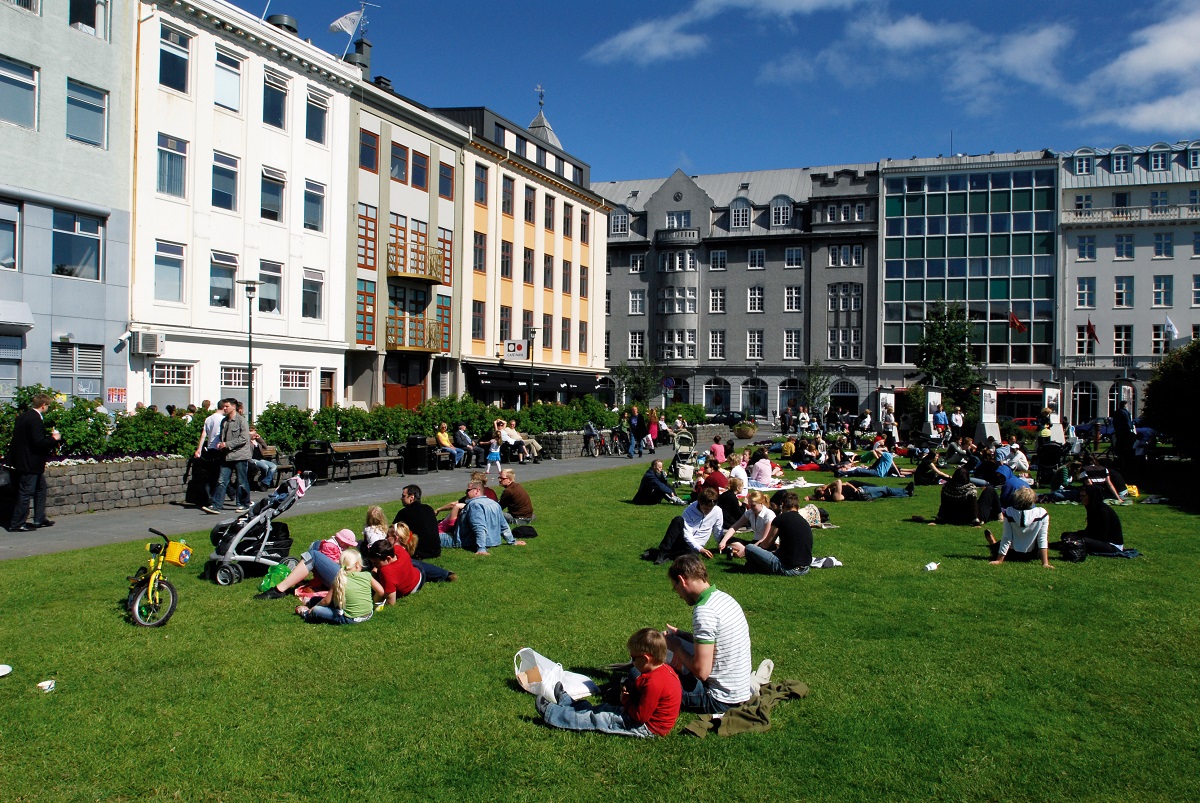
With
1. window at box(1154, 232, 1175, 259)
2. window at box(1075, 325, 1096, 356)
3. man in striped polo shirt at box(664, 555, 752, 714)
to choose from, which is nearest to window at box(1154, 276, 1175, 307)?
window at box(1154, 232, 1175, 259)

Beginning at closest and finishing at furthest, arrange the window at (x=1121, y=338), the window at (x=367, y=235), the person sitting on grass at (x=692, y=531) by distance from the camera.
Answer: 1. the person sitting on grass at (x=692, y=531)
2. the window at (x=367, y=235)
3. the window at (x=1121, y=338)

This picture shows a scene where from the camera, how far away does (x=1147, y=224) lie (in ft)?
220

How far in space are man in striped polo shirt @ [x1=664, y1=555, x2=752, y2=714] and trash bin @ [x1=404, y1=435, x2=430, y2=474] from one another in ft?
63.1

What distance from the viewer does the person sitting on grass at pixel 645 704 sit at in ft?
19.9

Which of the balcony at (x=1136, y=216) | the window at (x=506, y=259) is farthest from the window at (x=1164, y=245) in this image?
the window at (x=506, y=259)

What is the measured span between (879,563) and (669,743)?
7.13 m

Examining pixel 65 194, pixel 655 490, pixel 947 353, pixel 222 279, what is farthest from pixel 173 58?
pixel 947 353

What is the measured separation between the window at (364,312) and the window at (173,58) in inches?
386

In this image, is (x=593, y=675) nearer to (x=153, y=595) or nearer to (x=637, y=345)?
(x=153, y=595)

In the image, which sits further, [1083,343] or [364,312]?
[1083,343]

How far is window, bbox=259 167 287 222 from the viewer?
31.1 m

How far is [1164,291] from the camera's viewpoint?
66938mm

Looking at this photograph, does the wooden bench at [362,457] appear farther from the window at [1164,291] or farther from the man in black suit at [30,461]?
the window at [1164,291]

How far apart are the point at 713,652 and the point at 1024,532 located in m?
7.38
